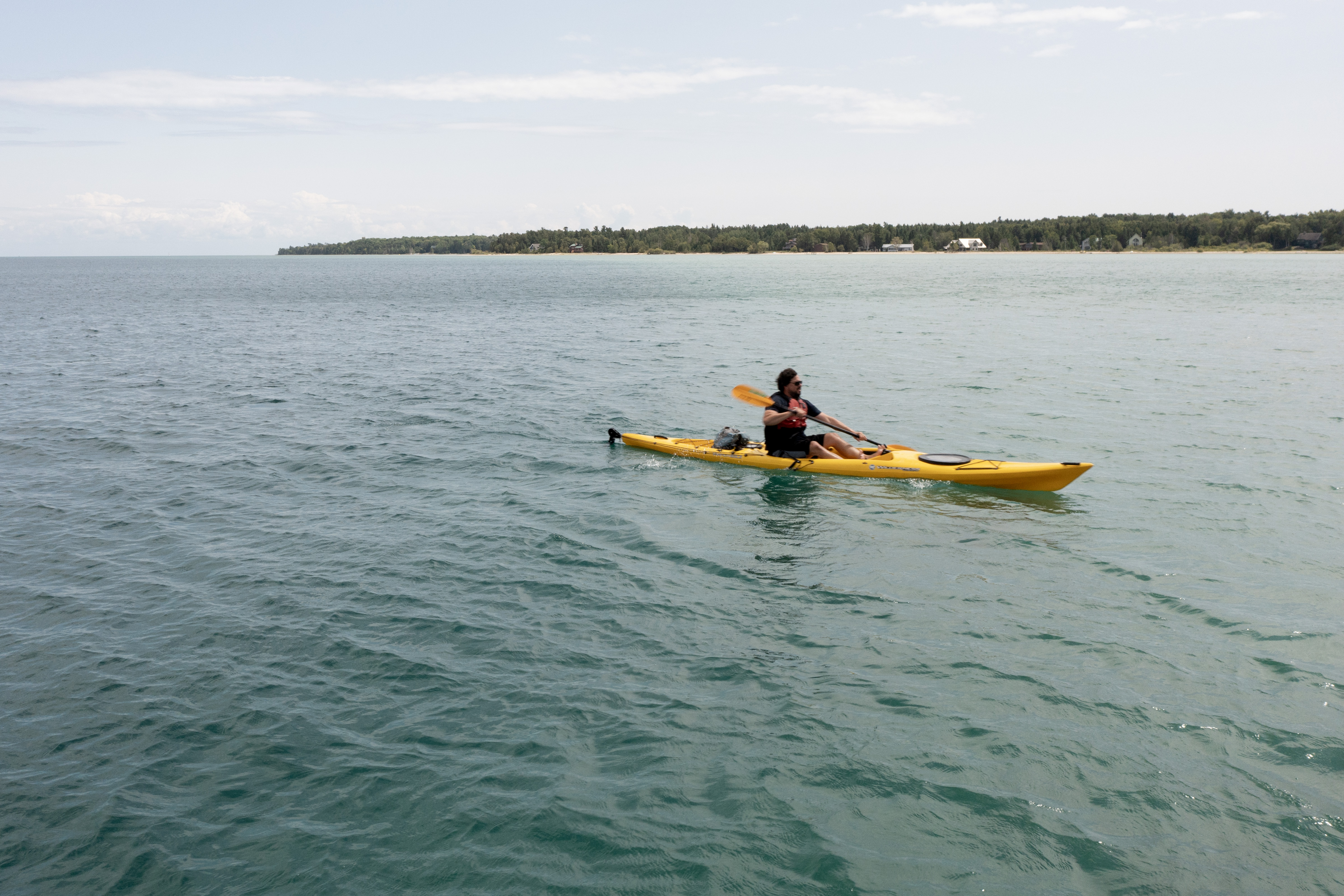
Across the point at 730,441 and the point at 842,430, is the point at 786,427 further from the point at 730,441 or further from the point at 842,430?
the point at 730,441

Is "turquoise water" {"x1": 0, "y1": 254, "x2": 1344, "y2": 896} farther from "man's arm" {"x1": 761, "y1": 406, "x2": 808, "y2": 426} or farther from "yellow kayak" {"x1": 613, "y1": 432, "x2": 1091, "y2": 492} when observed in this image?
"man's arm" {"x1": 761, "y1": 406, "x2": 808, "y2": 426}

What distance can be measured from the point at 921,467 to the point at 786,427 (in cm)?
220

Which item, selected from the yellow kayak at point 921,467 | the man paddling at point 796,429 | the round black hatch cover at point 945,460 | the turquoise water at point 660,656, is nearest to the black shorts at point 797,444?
Answer: the man paddling at point 796,429

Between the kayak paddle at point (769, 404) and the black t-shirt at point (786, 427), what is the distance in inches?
3.8

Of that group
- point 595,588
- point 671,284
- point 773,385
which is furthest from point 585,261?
point 595,588

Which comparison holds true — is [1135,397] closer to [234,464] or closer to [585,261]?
[234,464]

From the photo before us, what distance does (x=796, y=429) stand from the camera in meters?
13.1

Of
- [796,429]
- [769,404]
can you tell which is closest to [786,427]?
[796,429]

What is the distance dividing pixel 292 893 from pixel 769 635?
4382mm

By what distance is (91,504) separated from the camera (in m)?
11.8

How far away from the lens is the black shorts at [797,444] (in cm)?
1311

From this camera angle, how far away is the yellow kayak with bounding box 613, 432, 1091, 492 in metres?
11.5

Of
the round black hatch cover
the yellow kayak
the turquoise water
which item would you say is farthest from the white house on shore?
the round black hatch cover

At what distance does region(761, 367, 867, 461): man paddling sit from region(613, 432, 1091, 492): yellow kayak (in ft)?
0.55
